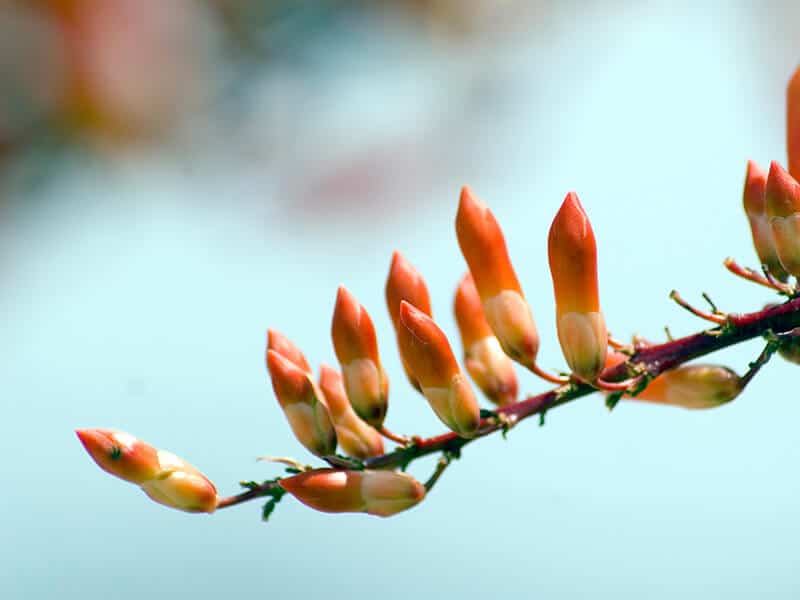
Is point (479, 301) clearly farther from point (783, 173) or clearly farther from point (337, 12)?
point (337, 12)

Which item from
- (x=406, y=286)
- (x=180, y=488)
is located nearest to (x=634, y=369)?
(x=406, y=286)

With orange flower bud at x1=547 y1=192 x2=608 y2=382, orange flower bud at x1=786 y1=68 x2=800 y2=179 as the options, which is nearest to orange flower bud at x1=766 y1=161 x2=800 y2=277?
orange flower bud at x1=786 y1=68 x2=800 y2=179

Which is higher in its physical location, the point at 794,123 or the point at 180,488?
the point at 794,123

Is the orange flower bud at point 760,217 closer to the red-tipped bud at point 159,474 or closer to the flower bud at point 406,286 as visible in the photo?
the flower bud at point 406,286

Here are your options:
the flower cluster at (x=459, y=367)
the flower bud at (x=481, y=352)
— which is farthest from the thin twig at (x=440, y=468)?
the flower bud at (x=481, y=352)

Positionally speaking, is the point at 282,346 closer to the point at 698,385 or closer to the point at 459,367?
the point at 459,367
